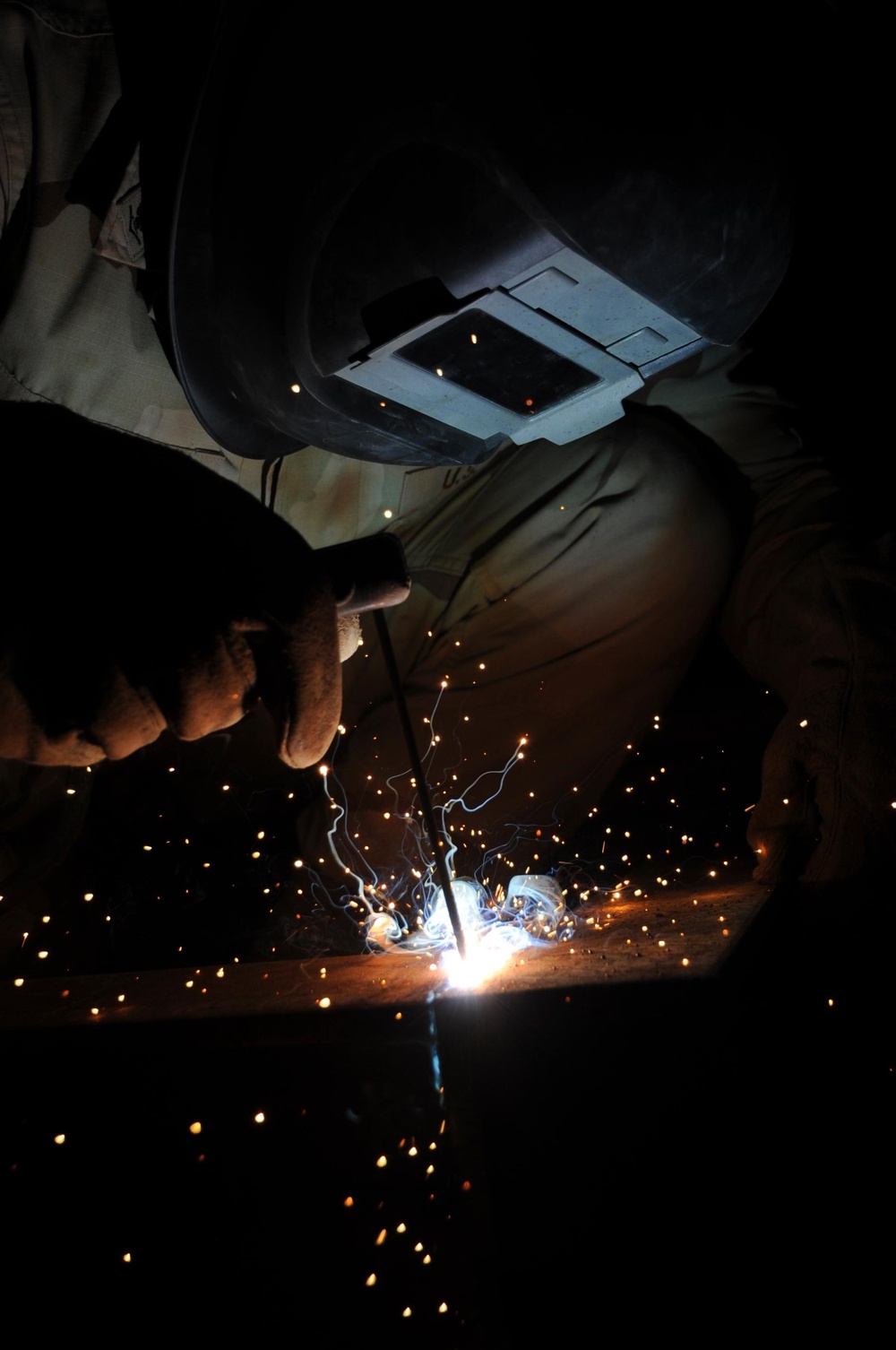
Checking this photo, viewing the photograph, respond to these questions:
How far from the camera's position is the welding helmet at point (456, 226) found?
3.58 ft

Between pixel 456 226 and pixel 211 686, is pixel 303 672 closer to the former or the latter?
pixel 211 686

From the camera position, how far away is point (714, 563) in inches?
80.3

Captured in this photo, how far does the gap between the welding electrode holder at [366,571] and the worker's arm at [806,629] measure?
96 cm

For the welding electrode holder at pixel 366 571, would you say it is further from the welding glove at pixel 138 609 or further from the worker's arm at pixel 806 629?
the worker's arm at pixel 806 629

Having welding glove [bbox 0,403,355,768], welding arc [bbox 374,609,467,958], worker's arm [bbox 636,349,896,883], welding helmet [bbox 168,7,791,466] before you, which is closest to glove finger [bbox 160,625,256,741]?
welding glove [bbox 0,403,355,768]

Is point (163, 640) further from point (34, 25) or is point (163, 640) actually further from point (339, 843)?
point (34, 25)

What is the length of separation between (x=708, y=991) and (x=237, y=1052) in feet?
1.87

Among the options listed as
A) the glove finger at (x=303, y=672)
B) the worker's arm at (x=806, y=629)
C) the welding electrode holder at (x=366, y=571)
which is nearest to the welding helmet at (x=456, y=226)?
the welding electrode holder at (x=366, y=571)

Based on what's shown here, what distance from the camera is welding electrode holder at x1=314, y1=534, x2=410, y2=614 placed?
3.36ft

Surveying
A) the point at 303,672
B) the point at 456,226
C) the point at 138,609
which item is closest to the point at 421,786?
the point at 303,672

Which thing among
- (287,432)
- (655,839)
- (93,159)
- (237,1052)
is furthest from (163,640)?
(655,839)

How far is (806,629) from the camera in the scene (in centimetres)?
178

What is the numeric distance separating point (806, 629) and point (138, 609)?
56.8 inches

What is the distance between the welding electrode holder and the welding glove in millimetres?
32
